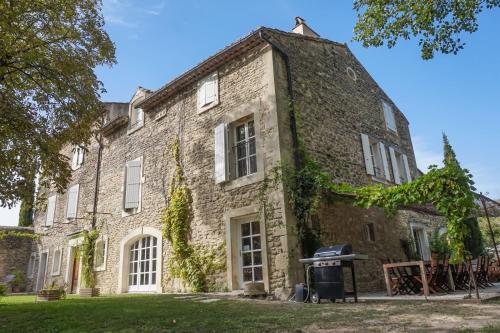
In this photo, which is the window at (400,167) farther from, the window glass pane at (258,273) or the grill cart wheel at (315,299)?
the grill cart wheel at (315,299)

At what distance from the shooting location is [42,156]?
7.20 m

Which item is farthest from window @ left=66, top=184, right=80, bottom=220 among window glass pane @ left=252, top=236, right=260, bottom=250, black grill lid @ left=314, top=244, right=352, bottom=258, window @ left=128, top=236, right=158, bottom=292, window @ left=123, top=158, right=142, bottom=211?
black grill lid @ left=314, top=244, right=352, bottom=258

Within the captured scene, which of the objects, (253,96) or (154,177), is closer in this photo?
(253,96)

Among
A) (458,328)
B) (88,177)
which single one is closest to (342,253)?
(458,328)

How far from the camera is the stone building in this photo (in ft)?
26.4

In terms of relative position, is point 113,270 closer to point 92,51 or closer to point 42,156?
point 42,156

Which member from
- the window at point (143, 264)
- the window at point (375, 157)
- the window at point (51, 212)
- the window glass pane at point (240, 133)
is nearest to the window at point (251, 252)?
the window glass pane at point (240, 133)

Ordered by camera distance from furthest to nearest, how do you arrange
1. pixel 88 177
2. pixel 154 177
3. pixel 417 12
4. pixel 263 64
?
1. pixel 88 177
2. pixel 154 177
3. pixel 263 64
4. pixel 417 12

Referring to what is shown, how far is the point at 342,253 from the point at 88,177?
38.7 ft

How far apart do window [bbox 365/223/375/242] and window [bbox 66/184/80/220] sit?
36.9 ft

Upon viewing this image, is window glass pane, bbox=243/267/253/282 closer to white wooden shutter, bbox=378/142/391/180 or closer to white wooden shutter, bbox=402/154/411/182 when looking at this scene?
white wooden shutter, bbox=378/142/391/180

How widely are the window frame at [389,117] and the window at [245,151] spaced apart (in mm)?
5877

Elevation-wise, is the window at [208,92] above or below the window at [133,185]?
above

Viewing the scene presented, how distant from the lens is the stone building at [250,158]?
8039 millimetres
